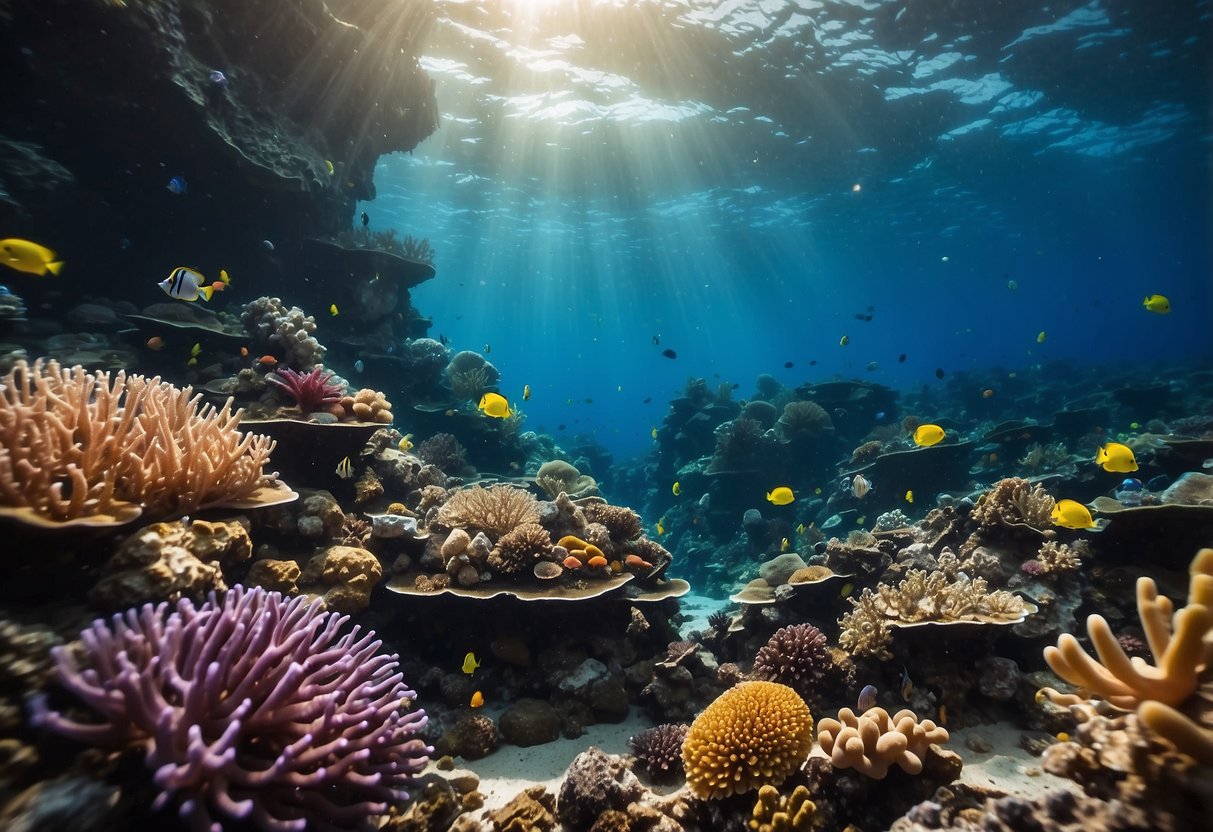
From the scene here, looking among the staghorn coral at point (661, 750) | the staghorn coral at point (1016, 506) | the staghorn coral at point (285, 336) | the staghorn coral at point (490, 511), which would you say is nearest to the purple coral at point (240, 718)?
the staghorn coral at point (661, 750)

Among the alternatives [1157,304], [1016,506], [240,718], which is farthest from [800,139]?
[240,718]

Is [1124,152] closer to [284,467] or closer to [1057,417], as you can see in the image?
[1057,417]

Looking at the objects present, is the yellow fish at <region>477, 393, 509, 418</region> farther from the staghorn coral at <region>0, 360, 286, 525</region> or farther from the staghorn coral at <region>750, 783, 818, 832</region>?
the staghorn coral at <region>750, 783, 818, 832</region>

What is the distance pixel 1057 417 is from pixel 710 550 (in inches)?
503

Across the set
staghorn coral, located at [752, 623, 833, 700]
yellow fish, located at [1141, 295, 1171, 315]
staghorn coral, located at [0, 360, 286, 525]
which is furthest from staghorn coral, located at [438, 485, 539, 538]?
yellow fish, located at [1141, 295, 1171, 315]

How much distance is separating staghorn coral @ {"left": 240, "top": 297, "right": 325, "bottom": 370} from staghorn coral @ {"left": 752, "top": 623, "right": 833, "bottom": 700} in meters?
7.66

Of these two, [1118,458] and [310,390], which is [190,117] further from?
[1118,458]

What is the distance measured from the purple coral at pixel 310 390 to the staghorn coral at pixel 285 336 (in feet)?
5.98

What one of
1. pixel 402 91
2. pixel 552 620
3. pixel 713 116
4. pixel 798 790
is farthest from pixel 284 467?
pixel 713 116

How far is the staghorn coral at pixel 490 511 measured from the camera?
6129mm

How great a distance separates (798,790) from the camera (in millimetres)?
3398

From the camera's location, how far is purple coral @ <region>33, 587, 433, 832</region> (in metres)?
2.17

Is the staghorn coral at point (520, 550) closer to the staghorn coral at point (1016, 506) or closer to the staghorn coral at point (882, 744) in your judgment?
the staghorn coral at point (882, 744)

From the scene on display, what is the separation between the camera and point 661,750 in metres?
4.32
